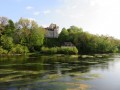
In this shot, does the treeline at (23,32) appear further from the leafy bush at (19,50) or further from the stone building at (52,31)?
the stone building at (52,31)

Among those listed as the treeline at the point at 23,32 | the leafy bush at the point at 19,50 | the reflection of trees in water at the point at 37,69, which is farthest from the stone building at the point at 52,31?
the reflection of trees in water at the point at 37,69

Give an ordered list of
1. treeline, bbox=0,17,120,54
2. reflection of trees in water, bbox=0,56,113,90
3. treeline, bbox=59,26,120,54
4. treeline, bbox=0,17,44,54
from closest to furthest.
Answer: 1. reflection of trees in water, bbox=0,56,113,90
2. treeline, bbox=0,17,120,54
3. treeline, bbox=0,17,44,54
4. treeline, bbox=59,26,120,54

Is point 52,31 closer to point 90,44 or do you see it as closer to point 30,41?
point 90,44

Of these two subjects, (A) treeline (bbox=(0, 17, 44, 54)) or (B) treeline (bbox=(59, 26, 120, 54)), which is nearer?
(A) treeline (bbox=(0, 17, 44, 54))

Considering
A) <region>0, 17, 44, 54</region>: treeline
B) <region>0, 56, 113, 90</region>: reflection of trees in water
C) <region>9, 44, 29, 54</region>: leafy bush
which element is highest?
<region>0, 17, 44, 54</region>: treeline

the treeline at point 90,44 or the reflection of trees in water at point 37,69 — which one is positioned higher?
the treeline at point 90,44

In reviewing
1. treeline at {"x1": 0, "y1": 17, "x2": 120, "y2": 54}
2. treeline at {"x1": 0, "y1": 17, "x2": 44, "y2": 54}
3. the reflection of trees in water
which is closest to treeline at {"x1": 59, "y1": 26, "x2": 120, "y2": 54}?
treeline at {"x1": 0, "y1": 17, "x2": 120, "y2": 54}

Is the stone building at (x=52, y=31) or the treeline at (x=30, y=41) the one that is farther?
the stone building at (x=52, y=31)

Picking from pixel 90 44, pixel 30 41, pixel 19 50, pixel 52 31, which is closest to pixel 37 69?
pixel 19 50

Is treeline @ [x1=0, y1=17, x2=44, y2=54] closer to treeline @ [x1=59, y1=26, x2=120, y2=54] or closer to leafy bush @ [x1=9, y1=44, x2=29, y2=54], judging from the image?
leafy bush @ [x1=9, y1=44, x2=29, y2=54]

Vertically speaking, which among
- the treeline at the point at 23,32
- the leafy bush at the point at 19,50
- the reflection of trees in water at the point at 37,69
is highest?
the treeline at the point at 23,32

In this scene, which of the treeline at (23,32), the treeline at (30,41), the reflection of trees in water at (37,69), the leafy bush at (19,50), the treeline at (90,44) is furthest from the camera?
the treeline at (90,44)

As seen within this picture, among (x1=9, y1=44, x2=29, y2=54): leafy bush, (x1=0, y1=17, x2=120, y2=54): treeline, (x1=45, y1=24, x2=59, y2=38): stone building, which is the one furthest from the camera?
(x1=45, y1=24, x2=59, y2=38): stone building

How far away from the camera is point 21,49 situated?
8869 centimetres
